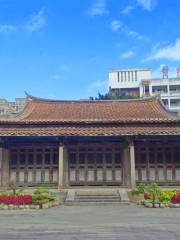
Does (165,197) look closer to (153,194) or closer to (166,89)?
(153,194)

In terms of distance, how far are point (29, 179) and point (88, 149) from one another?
3.64m

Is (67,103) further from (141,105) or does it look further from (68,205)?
(68,205)

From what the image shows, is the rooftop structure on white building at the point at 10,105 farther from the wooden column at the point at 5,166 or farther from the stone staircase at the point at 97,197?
the stone staircase at the point at 97,197

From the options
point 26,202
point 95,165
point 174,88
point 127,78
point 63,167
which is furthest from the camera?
point 127,78

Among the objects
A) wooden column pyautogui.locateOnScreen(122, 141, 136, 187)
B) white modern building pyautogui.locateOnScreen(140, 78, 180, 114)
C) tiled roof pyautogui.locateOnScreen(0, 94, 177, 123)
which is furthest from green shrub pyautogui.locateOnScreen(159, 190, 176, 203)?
white modern building pyautogui.locateOnScreen(140, 78, 180, 114)

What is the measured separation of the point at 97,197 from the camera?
15.4m

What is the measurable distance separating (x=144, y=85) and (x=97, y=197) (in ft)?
224

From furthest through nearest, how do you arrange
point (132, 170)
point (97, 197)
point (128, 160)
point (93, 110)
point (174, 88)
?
point (174, 88)
point (93, 110)
point (128, 160)
point (132, 170)
point (97, 197)

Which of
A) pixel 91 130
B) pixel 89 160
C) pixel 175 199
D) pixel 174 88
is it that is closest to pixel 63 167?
pixel 89 160

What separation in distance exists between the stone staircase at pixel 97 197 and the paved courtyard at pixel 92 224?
1.40m

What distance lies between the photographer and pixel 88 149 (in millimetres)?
18250

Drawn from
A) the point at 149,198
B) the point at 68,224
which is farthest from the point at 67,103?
the point at 68,224

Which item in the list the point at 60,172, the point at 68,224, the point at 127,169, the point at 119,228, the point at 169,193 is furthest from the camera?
the point at 127,169

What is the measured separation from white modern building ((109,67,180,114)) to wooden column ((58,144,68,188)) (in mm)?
58563
